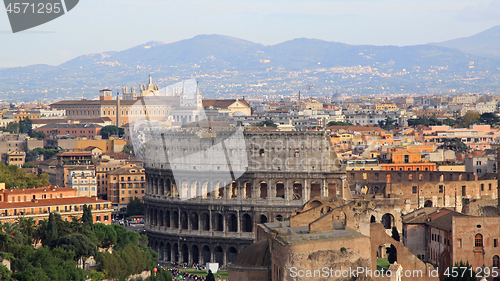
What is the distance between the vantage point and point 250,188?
307 feet

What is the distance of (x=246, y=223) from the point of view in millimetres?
90938

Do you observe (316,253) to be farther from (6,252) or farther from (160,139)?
(160,139)

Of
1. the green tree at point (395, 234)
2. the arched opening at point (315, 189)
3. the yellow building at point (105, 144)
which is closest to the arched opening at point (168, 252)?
the arched opening at point (315, 189)

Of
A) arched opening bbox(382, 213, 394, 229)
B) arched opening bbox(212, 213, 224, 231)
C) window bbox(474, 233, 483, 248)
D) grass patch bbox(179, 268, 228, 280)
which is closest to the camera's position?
window bbox(474, 233, 483, 248)

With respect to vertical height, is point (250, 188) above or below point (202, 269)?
above

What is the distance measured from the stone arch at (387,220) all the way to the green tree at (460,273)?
91.1ft

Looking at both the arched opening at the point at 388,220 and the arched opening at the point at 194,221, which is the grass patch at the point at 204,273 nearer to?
the arched opening at the point at 194,221

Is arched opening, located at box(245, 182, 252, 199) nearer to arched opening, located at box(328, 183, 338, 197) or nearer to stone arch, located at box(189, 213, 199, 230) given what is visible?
stone arch, located at box(189, 213, 199, 230)

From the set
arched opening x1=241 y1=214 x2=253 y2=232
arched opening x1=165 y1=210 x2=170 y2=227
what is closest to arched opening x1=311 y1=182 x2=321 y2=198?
arched opening x1=241 y1=214 x2=253 y2=232

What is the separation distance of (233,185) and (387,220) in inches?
628

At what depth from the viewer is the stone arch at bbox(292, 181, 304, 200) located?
9110 cm

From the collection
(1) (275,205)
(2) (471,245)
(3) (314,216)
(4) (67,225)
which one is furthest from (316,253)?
(1) (275,205)

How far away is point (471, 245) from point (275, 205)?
28896 millimetres

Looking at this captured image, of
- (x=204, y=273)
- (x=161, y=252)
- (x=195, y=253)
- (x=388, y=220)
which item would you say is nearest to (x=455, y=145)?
(x=388, y=220)
